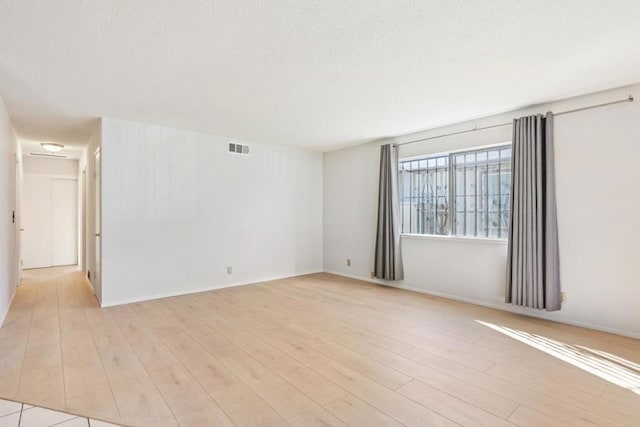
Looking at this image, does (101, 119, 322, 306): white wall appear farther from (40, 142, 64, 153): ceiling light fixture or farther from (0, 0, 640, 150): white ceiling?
(40, 142, 64, 153): ceiling light fixture

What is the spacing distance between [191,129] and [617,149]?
5.17m

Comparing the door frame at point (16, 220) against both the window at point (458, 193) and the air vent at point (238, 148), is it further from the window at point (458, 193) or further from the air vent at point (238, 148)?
the window at point (458, 193)

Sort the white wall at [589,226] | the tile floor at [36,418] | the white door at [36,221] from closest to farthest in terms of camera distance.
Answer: the tile floor at [36,418]
the white wall at [589,226]
the white door at [36,221]

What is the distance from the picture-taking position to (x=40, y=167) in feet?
22.6

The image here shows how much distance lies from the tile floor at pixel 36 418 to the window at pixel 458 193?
4.32 m

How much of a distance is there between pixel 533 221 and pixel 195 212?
4.53 metres

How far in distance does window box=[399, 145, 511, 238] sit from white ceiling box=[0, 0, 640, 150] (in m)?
0.75

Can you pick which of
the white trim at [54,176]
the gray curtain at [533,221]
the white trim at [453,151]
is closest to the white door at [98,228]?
the white trim at [54,176]

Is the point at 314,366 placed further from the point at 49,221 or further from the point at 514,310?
the point at 49,221

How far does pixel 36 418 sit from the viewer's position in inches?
74.5

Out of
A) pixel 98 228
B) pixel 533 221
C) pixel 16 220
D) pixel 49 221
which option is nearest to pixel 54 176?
pixel 49 221

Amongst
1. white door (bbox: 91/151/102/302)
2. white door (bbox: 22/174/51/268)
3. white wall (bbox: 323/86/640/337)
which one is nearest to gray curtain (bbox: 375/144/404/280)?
white wall (bbox: 323/86/640/337)

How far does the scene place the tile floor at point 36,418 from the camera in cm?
183

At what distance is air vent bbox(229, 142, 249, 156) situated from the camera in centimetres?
528
